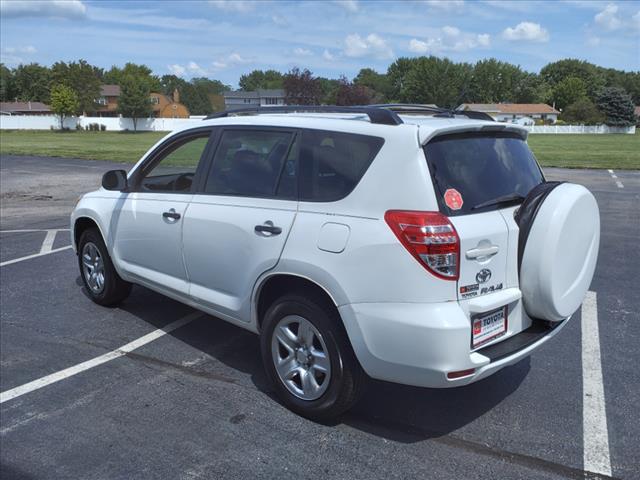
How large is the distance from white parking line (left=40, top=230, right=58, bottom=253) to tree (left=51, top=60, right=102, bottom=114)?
8172 cm

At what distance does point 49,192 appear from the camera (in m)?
15.0

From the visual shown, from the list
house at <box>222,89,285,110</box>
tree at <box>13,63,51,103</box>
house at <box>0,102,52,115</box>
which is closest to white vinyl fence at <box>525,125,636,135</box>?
house at <box>222,89,285,110</box>

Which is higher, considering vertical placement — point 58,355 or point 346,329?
point 346,329

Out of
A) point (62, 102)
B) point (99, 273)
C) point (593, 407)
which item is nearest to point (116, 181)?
point (99, 273)

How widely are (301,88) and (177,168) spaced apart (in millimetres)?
53300

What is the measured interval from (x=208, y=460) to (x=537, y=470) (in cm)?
175

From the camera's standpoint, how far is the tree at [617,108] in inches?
3602

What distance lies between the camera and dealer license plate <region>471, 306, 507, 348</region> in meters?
3.17

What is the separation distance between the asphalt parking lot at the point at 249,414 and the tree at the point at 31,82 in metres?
127

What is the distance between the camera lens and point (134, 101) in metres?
78.0

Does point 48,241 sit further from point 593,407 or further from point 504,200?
point 593,407

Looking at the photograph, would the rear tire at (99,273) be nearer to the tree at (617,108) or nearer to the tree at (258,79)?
the tree at (617,108)

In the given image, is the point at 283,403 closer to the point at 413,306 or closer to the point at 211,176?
Answer: the point at 413,306

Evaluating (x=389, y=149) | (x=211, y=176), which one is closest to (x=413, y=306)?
(x=389, y=149)
